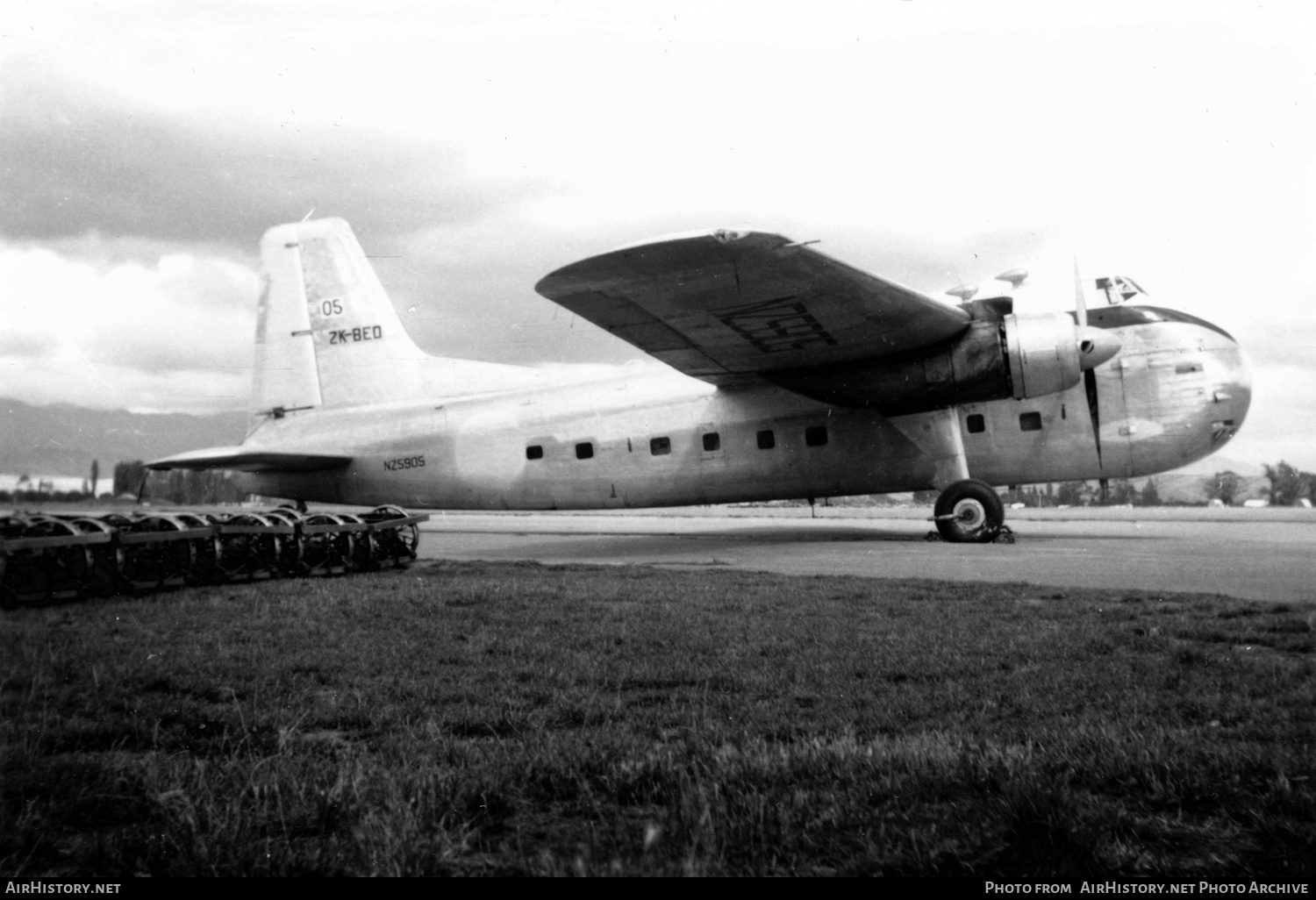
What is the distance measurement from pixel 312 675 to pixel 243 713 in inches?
31.2


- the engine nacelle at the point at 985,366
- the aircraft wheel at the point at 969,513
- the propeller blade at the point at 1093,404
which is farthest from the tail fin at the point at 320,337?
the propeller blade at the point at 1093,404

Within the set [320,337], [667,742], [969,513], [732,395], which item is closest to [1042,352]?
[969,513]

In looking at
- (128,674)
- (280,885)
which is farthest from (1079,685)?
(128,674)

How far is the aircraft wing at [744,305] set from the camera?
37.8ft

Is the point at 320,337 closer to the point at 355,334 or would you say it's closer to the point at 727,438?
the point at 355,334

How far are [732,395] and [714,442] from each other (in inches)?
39.0

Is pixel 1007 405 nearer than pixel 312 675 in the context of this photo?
No

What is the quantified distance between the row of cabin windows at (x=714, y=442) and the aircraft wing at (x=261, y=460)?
4.69 metres

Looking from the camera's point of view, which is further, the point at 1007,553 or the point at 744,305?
the point at 744,305

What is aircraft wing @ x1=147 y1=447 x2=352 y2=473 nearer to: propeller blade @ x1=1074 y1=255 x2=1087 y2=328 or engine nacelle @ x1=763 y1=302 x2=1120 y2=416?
engine nacelle @ x1=763 y1=302 x2=1120 y2=416

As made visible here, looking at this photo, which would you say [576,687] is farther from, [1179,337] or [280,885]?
[1179,337]

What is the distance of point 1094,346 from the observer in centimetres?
1449

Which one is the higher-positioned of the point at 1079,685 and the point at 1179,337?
the point at 1179,337

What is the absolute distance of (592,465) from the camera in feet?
56.7
